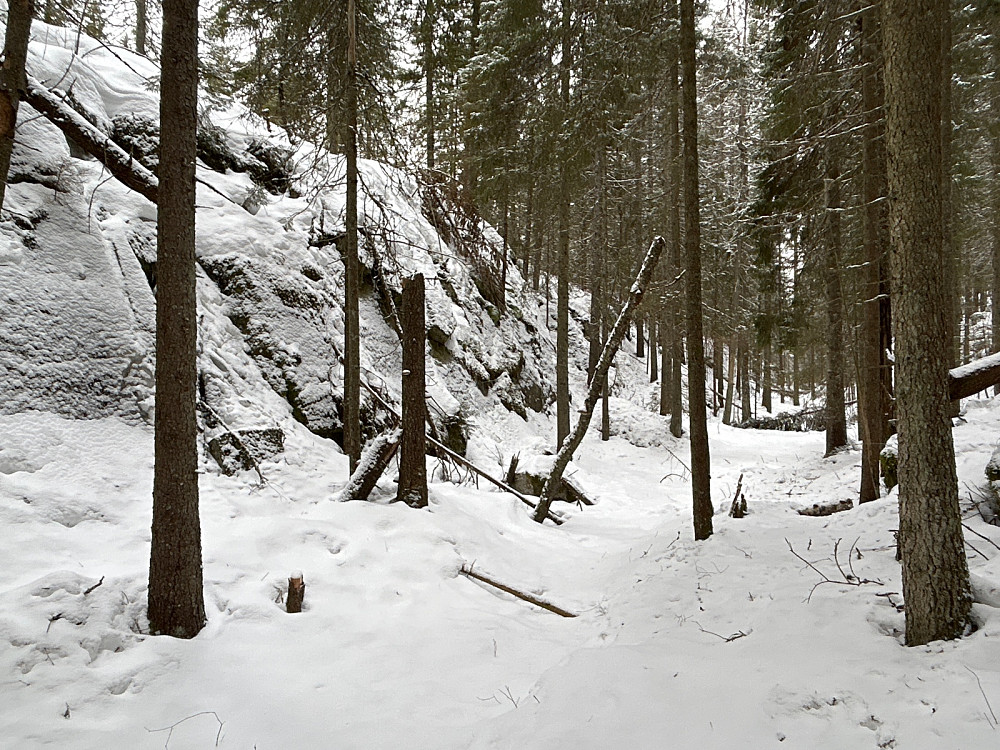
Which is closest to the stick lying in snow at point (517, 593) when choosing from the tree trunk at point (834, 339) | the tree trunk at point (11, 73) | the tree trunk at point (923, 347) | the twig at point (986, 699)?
the tree trunk at point (923, 347)

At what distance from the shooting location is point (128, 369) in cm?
720

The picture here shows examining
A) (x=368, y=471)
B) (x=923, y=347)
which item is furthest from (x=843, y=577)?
(x=368, y=471)

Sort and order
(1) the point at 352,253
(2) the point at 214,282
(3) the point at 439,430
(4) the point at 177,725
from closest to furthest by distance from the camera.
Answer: (4) the point at 177,725 → (1) the point at 352,253 → (2) the point at 214,282 → (3) the point at 439,430

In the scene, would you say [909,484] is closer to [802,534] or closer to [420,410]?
[802,534]

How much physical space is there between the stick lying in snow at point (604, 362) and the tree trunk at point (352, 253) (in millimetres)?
3261

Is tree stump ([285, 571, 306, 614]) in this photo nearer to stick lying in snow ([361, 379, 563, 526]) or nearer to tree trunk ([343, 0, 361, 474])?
tree trunk ([343, 0, 361, 474])

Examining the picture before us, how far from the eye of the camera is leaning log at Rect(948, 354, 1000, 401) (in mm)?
3971

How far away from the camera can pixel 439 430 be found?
426 inches

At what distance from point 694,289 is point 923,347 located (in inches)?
130

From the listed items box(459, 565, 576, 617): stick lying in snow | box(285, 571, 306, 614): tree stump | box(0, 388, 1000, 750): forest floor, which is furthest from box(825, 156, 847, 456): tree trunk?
box(285, 571, 306, 614): tree stump

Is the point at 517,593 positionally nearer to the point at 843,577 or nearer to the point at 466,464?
the point at 843,577

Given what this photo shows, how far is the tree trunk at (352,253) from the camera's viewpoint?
7594 mm

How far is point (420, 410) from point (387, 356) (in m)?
4.63

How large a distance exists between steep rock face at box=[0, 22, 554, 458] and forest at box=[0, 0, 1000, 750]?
0.06 m
